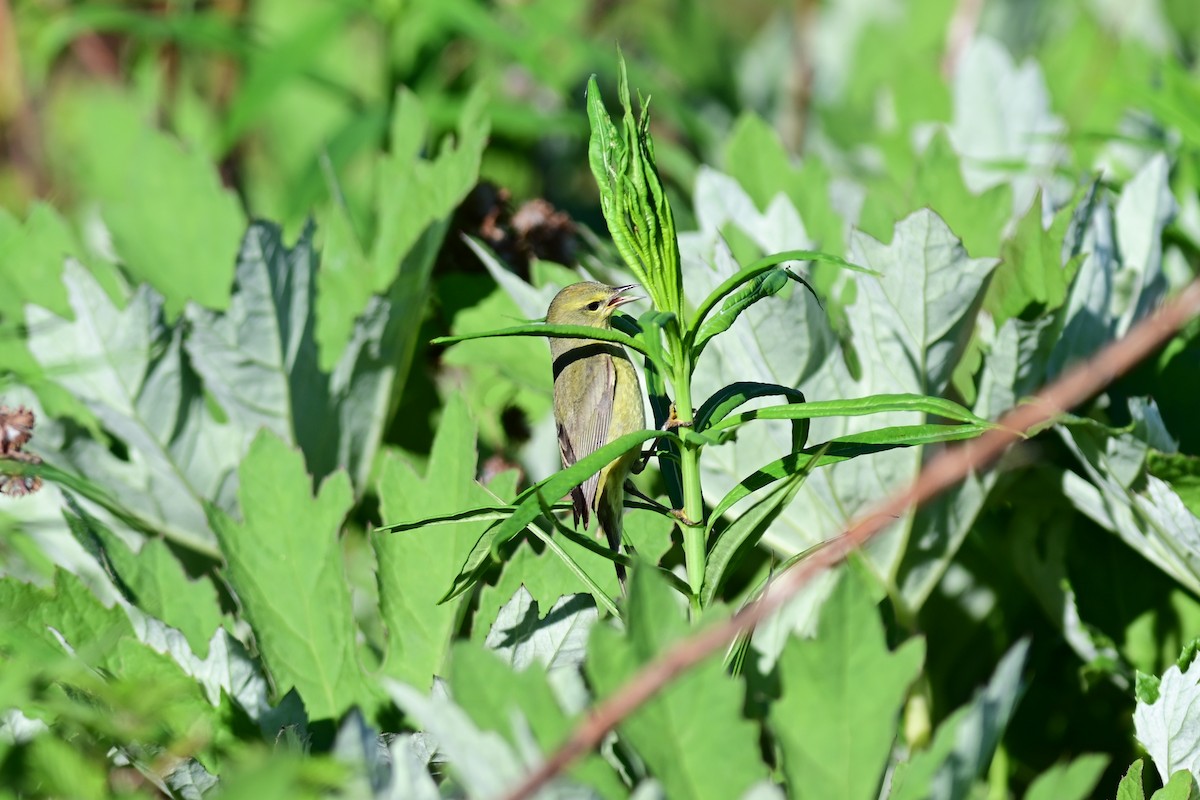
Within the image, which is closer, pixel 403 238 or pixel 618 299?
pixel 618 299

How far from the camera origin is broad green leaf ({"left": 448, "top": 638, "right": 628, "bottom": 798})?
1.82ft

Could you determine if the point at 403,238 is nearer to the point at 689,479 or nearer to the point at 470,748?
the point at 689,479

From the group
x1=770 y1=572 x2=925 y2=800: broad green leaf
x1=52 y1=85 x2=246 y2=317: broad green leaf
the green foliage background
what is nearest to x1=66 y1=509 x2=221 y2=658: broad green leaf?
the green foliage background

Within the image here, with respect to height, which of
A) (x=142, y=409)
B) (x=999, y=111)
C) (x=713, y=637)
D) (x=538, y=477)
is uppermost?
(x=999, y=111)

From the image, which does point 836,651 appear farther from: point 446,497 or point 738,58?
point 738,58

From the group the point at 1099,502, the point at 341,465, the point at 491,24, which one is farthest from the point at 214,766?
the point at 491,24

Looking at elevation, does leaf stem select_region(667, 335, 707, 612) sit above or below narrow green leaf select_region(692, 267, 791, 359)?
below

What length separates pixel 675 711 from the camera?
1.82 ft

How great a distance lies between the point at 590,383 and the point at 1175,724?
46 cm

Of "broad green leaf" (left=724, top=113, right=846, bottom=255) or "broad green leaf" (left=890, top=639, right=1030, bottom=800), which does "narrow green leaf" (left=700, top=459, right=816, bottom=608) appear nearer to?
"broad green leaf" (left=890, top=639, right=1030, bottom=800)

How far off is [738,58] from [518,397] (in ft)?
3.85

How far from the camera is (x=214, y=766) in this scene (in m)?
0.72

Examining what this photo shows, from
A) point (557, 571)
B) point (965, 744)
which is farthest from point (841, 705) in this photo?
point (557, 571)

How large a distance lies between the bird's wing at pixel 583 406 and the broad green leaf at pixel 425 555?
8cm
